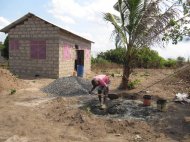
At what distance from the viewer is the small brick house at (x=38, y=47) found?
18.4m

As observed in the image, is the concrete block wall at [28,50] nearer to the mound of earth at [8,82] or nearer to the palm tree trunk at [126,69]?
the mound of earth at [8,82]

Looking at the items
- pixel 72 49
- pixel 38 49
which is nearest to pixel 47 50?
pixel 38 49

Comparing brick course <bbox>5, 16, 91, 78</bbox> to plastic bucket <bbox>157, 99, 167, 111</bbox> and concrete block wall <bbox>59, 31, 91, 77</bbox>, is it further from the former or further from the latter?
plastic bucket <bbox>157, 99, 167, 111</bbox>

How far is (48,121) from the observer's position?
28.3 ft

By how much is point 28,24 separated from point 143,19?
8162 millimetres

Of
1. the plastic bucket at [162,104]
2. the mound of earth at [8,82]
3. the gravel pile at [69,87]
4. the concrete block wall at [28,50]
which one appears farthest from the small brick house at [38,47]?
the plastic bucket at [162,104]

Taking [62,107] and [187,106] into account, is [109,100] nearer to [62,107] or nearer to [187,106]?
[62,107]

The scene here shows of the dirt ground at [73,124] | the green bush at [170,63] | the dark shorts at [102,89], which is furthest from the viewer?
the green bush at [170,63]

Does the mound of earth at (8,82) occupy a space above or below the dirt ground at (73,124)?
above

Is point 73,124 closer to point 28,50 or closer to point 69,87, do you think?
point 69,87

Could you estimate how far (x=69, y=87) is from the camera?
44.9ft

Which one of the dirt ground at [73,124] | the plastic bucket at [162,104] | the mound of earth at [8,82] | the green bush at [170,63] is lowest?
the dirt ground at [73,124]

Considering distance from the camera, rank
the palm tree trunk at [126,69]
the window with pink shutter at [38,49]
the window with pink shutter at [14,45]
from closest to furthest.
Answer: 1. the palm tree trunk at [126,69]
2. the window with pink shutter at [38,49]
3. the window with pink shutter at [14,45]

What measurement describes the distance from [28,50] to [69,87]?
6561 millimetres
